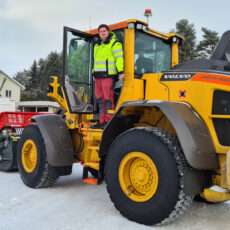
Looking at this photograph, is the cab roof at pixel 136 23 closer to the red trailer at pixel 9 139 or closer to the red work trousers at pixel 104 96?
the red work trousers at pixel 104 96

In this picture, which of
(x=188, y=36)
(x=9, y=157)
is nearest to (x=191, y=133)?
(x=9, y=157)

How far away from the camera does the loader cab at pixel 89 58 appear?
4.65 m

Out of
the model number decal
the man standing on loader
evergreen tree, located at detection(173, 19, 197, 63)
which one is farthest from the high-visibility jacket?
evergreen tree, located at detection(173, 19, 197, 63)

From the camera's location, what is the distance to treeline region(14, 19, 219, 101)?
107 ft

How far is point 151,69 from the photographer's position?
476 cm

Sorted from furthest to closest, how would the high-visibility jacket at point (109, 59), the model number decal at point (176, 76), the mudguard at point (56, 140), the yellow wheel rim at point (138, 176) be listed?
the mudguard at point (56, 140) → the high-visibility jacket at point (109, 59) → the model number decal at point (176, 76) → the yellow wheel rim at point (138, 176)

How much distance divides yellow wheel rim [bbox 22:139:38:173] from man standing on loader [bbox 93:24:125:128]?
132 centimetres

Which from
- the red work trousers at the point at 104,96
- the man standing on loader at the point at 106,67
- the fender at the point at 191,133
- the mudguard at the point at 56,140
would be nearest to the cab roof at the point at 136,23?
the man standing on loader at the point at 106,67

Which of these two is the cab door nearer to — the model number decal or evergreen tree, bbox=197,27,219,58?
the model number decal

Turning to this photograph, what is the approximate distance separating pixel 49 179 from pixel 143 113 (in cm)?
203

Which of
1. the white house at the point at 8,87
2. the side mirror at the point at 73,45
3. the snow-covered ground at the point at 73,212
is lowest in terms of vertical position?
the snow-covered ground at the point at 73,212

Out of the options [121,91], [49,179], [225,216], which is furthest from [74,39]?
[225,216]

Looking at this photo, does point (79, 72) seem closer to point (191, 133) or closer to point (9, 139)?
point (191, 133)

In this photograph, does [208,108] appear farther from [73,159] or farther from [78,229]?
[73,159]
